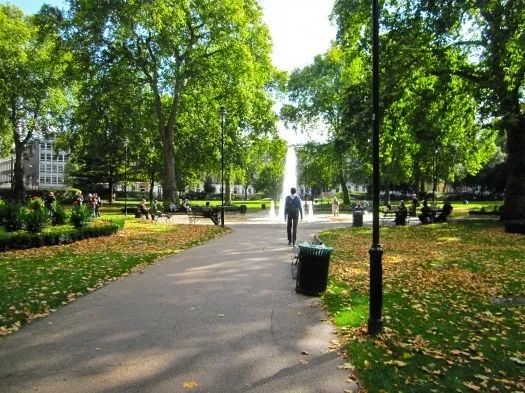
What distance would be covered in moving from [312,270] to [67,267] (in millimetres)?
6318

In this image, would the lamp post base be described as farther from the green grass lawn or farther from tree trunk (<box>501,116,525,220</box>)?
tree trunk (<box>501,116,525,220</box>)

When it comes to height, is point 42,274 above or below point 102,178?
below

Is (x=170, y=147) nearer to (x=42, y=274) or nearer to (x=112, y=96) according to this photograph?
(x=112, y=96)

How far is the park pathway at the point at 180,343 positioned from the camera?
4.86 metres

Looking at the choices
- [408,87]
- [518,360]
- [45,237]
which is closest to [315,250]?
[518,360]

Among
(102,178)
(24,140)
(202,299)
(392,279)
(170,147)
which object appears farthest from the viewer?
(102,178)

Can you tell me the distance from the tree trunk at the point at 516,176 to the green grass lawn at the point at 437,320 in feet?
35.9

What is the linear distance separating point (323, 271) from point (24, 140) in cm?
4939

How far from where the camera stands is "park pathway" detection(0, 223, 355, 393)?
4863mm

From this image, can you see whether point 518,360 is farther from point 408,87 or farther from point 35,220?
point 408,87

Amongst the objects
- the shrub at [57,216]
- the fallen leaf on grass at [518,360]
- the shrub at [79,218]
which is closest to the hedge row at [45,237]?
the shrub at [79,218]

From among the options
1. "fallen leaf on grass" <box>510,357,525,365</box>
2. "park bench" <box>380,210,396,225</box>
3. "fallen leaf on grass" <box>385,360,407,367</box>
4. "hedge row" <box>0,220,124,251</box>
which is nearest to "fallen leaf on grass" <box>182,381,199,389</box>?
"fallen leaf on grass" <box>385,360,407,367</box>

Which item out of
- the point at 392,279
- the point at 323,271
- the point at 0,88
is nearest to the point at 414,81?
the point at 392,279

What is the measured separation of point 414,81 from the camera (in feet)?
78.3
